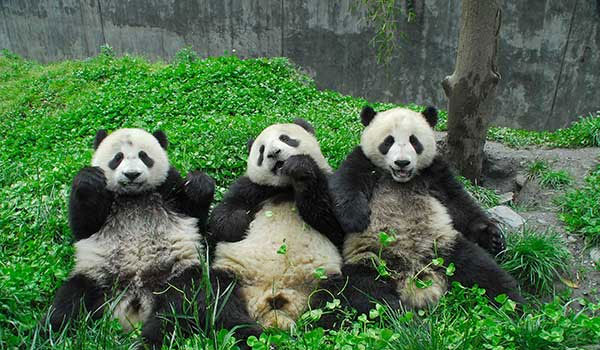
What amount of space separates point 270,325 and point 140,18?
1157cm

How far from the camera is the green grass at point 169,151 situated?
2904mm

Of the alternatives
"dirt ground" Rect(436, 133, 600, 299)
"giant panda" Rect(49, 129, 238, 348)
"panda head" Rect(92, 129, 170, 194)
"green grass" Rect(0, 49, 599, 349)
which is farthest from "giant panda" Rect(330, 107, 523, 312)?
"panda head" Rect(92, 129, 170, 194)

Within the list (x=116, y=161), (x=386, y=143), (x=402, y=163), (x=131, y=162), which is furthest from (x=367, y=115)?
(x=116, y=161)

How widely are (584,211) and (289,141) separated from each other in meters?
3.03

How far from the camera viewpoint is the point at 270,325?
3494 mm

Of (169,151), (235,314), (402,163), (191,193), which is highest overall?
(402,163)

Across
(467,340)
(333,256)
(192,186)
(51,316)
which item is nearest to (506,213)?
(333,256)

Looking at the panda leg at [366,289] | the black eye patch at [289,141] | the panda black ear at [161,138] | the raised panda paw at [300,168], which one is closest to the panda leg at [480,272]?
the panda leg at [366,289]

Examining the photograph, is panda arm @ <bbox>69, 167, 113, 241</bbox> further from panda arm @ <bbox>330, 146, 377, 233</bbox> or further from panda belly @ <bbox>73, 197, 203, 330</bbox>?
panda arm @ <bbox>330, 146, 377, 233</bbox>

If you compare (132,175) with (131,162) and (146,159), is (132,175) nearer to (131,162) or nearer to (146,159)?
(131,162)

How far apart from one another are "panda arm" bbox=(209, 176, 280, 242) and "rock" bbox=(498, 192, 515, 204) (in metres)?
2.80

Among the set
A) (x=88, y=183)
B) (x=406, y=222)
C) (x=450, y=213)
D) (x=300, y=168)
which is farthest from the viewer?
(x=450, y=213)

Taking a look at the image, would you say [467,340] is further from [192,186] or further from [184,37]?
[184,37]

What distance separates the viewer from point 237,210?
13.5ft
